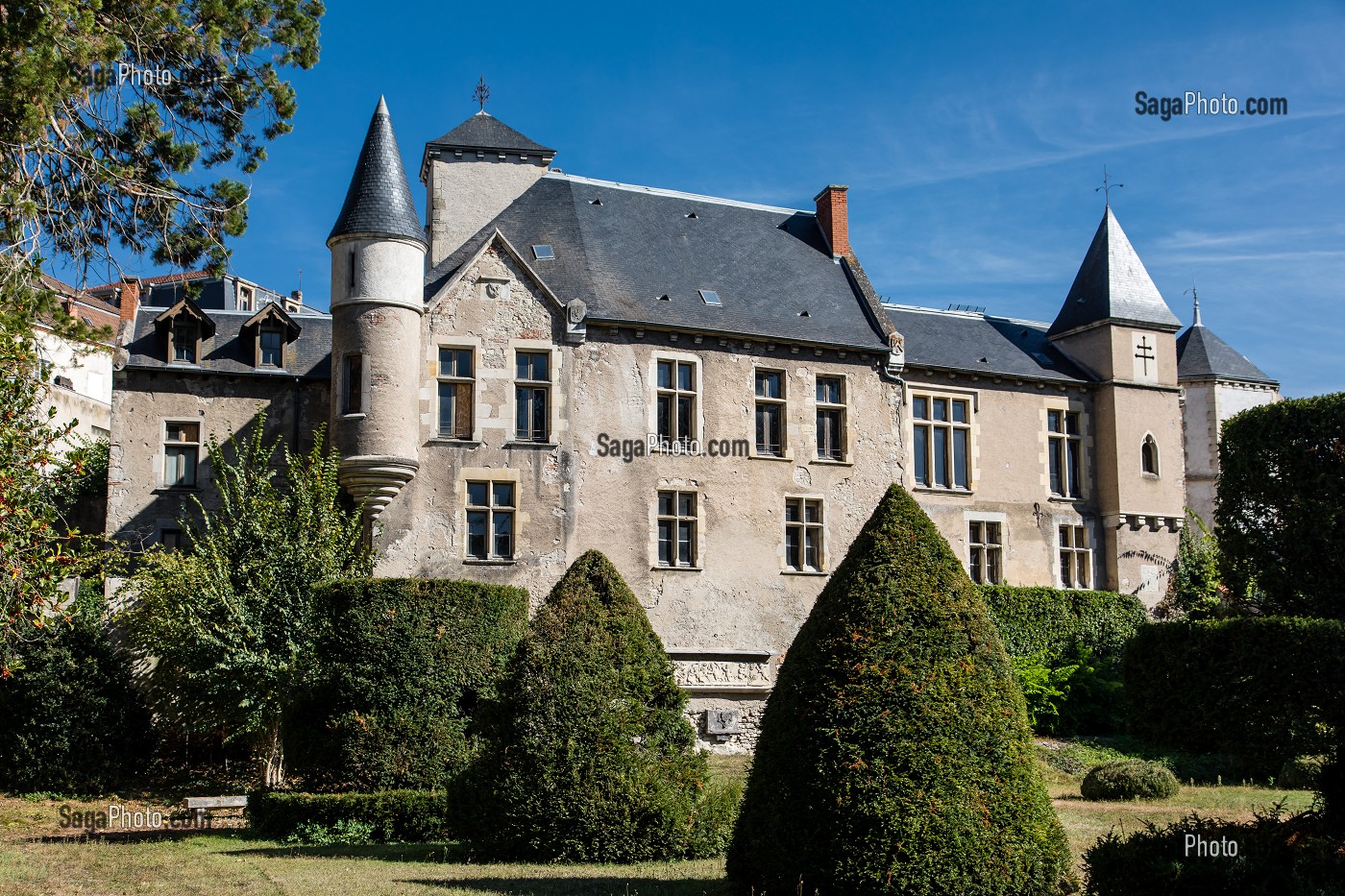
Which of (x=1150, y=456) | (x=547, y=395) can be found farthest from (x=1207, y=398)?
(x=547, y=395)

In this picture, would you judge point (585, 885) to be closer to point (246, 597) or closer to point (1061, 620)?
point (246, 597)

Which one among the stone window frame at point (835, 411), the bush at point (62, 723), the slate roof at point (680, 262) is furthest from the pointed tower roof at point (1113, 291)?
the bush at point (62, 723)

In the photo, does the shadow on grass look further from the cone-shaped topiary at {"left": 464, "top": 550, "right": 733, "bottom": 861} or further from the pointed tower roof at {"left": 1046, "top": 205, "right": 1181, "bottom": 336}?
the pointed tower roof at {"left": 1046, "top": 205, "right": 1181, "bottom": 336}

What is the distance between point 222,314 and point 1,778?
35.5ft

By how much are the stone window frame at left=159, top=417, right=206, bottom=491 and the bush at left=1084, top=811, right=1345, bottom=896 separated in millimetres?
21942

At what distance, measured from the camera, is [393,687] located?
17.8m

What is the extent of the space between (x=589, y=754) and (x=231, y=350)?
18.2 m

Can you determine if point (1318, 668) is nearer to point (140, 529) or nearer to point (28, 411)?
point (28, 411)

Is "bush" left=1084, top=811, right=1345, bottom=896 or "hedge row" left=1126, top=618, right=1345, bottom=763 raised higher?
"hedge row" left=1126, top=618, right=1345, bottom=763

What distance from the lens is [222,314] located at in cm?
2891

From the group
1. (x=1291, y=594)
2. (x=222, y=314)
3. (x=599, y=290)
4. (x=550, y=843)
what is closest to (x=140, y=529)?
(x=222, y=314)

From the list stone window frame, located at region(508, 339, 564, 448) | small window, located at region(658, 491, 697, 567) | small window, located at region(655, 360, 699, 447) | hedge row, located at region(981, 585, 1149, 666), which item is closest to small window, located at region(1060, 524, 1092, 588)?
hedge row, located at region(981, 585, 1149, 666)

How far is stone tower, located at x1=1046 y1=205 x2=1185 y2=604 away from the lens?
105 ft

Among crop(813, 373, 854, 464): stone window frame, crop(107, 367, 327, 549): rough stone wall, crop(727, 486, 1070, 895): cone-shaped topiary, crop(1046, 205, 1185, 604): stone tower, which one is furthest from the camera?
→ crop(1046, 205, 1185, 604): stone tower
